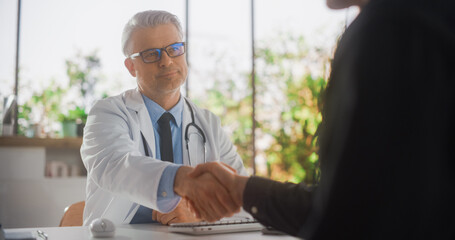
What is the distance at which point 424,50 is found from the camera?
0.67 metres

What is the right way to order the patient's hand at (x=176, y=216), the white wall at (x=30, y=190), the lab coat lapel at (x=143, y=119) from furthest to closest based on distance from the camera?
the white wall at (x=30, y=190) → the lab coat lapel at (x=143, y=119) → the patient's hand at (x=176, y=216)

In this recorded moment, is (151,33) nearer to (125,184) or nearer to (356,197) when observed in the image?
(125,184)

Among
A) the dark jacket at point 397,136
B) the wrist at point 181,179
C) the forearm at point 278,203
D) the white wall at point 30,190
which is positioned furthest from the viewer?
the white wall at point 30,190

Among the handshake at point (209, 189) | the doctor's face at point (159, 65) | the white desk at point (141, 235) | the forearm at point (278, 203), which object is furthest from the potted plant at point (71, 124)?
the forearm at point (278, 203)

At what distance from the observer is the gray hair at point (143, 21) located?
2.12 meters

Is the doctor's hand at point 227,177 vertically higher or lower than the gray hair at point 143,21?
lower

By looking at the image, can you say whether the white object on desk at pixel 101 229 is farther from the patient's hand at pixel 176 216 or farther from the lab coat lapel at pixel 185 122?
the lab coat lapel at pixel 185 122

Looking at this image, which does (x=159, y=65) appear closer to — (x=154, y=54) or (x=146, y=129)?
(x=154, y=54)

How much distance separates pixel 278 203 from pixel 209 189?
18.2 inches

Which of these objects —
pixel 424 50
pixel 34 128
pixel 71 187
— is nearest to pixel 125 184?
pixel 424 50

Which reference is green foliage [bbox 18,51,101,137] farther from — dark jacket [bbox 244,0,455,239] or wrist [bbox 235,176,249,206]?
dark jacket [bbox 244,0,455,239]

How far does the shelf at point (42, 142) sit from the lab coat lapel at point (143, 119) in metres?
2.30

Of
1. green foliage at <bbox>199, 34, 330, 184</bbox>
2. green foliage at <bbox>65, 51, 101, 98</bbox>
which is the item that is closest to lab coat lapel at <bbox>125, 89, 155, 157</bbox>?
green foliage at <bbox>65, 51, 101, 98</bbox>

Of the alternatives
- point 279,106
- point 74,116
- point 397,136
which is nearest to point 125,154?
point 397,136
